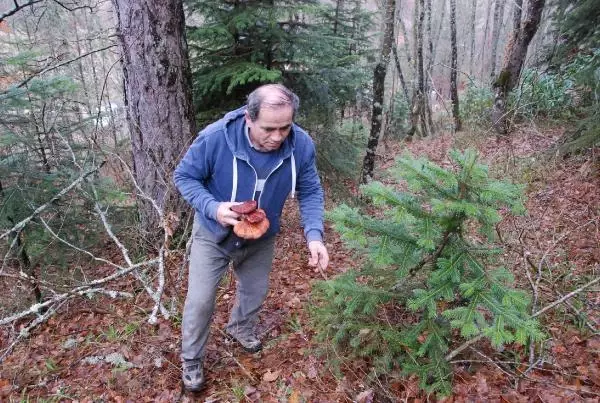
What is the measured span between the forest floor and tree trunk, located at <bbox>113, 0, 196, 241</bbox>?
3.72 ft

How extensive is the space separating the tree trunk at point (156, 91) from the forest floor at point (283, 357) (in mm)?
1133

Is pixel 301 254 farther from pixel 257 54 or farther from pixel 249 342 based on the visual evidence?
pixel 257 54

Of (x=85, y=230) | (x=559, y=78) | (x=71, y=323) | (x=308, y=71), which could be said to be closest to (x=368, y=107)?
(x=559, y=78)

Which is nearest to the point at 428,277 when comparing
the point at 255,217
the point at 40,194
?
the point at 255,217

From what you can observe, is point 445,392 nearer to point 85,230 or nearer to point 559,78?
point 85,230

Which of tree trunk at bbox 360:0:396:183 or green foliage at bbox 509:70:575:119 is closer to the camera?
tree trunk at bbox 360:0:396:183

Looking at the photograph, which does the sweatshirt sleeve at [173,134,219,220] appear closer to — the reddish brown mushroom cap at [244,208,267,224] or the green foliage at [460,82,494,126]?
the reddish brown mushroom cap at [244,208,267,224]

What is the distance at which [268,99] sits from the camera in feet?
8.07

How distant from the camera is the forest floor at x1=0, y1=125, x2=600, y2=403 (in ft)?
9.15

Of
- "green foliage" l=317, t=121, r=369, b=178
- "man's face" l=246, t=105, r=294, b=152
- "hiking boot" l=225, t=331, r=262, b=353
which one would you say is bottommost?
"hiking boot" l=225, t=331, r=262, b=353

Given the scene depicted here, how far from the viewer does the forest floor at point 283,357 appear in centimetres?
279

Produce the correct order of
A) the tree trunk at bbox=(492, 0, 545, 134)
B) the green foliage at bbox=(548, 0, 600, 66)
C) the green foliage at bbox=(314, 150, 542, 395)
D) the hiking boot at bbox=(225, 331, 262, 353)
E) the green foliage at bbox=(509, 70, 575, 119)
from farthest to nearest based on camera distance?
the green foliage at bbox=(509, 70, 575, 119)
the tree trunk at bbox=(492, 0, 545, 134)
the green foliage at bbox=(548, 0, 600, 66)
the hiking boot at bbox=(225, 331, 262, 353)
the green foliage at bbox=(314, 150, 542, 395)

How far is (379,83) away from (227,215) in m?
5.39

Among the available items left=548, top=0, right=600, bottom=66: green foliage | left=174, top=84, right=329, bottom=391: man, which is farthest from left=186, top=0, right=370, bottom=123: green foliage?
left=548, top=0, right=600, bottom=66: green foliage
